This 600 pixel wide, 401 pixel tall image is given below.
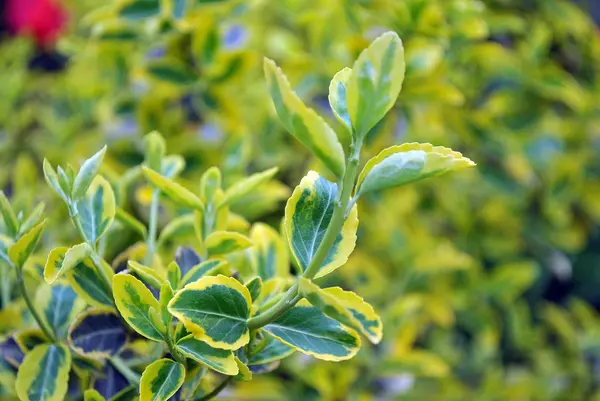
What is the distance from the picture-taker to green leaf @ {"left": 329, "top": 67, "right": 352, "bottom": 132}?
43cm

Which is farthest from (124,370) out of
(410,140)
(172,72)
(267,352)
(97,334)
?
(410,140)

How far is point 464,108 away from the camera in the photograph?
1225 millimetres

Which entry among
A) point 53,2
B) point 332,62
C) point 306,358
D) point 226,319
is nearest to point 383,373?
point 306,358

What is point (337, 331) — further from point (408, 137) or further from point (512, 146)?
point (512, 146)

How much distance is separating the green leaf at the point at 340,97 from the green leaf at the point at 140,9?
1.95ft

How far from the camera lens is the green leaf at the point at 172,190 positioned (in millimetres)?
559

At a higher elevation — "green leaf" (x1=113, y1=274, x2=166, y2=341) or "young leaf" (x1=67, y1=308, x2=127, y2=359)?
"green leaf" (x1=113, y1=274, x2=166, y2=341)

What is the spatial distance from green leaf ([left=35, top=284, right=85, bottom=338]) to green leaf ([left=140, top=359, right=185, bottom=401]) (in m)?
0.16

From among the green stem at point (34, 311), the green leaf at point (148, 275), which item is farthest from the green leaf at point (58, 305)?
the green leaf at point (148, 275)

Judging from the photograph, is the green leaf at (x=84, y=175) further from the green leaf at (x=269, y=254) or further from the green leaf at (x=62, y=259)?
the green leaf at (x=269, y=254)

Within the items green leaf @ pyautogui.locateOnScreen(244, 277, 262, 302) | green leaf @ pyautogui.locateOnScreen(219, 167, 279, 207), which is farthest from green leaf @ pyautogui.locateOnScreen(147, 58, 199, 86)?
green leaf @ pyautogui.locateOnScreen(244, 277, 262, 302)

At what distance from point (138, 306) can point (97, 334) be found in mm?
102

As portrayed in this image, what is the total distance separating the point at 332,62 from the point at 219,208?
53cm

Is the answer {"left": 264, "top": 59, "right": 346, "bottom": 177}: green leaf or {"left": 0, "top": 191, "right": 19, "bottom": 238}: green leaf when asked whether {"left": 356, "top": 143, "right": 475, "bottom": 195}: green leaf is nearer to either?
{"left": 264, "top": 59, "right": 346, "bottom": 177}: green leaf
